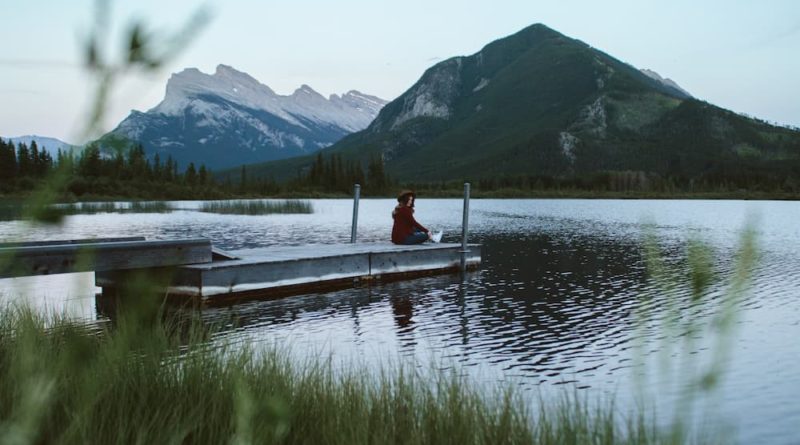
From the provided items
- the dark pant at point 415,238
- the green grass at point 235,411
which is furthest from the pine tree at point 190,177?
the green grass at point 235,411

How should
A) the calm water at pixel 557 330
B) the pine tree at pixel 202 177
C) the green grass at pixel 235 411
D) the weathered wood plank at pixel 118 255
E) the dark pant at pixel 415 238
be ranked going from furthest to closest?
the pine tree at pixel 202 177 → the dark pant at pixel 415 238 → the weathered wood plank at pixel 118 255 → the calm water at pixel 557 330 → the green grass at pixel 235 411

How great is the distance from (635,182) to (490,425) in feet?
589

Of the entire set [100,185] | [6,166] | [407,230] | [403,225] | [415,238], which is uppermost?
[6,166]

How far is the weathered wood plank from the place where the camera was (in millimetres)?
11672

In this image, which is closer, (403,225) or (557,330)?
(557,330)

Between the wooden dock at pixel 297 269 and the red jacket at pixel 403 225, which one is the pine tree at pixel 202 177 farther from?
the wooden dock at pixel 297 269

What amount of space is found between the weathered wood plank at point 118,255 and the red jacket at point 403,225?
735cm

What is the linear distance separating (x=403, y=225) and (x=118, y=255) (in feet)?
33.5

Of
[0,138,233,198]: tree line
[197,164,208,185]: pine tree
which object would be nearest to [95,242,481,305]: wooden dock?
[0,138,233,198]: tree line

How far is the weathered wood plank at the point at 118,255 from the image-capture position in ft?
38.3

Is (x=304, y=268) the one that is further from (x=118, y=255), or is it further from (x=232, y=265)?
(x=118, y=255)

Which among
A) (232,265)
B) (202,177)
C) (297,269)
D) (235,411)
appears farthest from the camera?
(202,177)

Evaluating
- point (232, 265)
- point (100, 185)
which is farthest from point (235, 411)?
point (100, 185)

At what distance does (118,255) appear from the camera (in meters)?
13.6
